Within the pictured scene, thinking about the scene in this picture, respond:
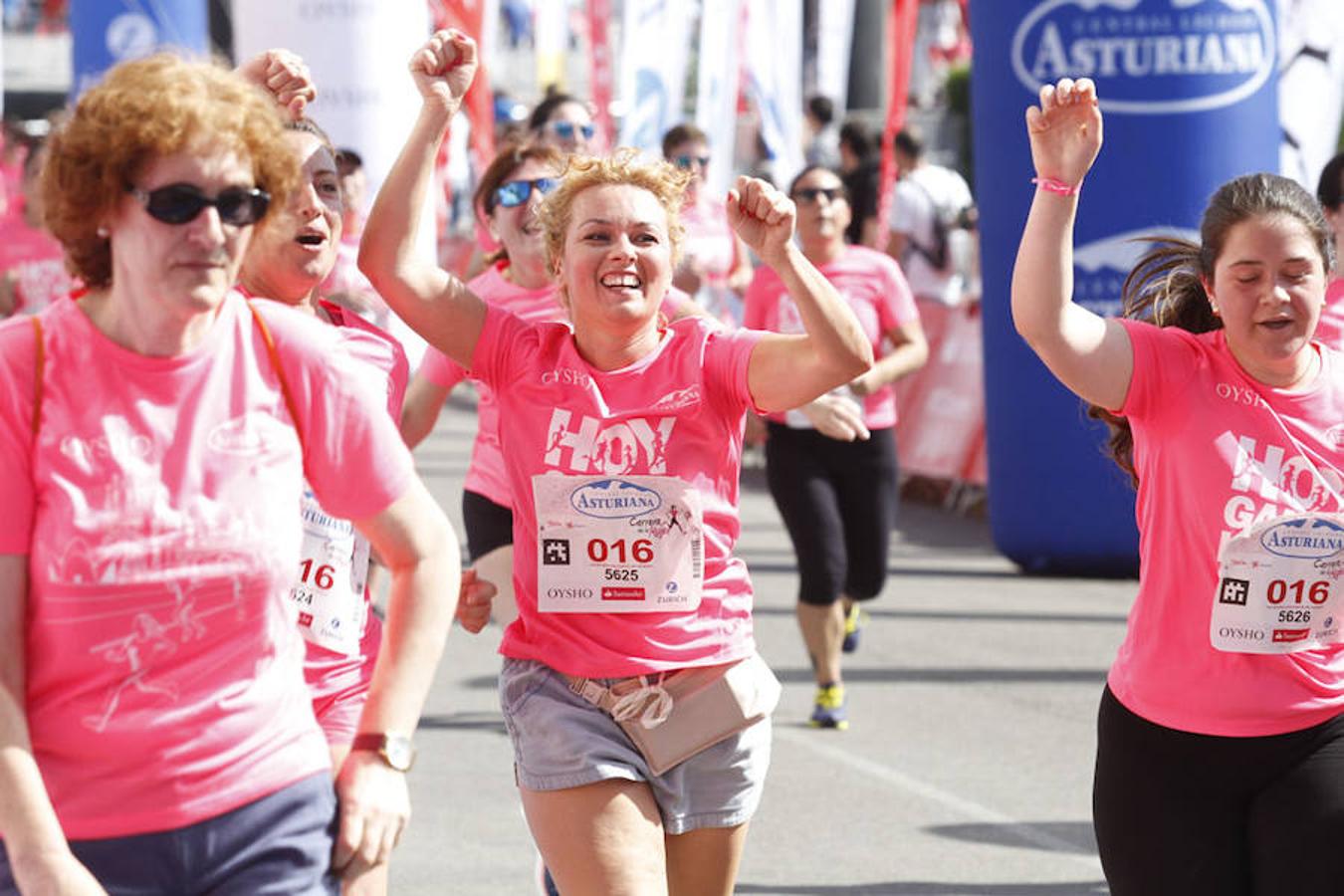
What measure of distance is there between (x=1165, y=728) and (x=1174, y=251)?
1.02 meters

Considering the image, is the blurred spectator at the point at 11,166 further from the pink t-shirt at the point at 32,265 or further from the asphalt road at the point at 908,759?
the asphalt road at the point at 908,759

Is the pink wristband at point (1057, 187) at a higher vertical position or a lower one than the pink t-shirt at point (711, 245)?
higher

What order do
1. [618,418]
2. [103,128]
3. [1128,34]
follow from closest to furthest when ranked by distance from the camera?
[103,128], [618,418], [1128,34]

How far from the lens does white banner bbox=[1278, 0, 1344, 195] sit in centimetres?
1127

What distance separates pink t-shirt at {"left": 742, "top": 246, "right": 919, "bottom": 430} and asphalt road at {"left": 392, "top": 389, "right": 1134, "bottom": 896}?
1156 mm

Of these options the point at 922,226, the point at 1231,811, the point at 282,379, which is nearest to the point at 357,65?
the point at 922,226

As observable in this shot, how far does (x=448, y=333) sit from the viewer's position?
4391 millimetres

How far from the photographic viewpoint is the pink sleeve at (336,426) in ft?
9.70

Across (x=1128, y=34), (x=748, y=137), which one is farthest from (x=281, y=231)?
(x=748, y=137)

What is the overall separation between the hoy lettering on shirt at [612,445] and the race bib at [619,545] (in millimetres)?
25

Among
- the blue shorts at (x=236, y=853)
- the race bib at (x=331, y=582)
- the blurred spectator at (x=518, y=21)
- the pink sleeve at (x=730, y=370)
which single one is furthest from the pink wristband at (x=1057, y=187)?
the blurred spectator at (x=518, y=21)

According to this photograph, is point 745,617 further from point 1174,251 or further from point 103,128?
point 103,128

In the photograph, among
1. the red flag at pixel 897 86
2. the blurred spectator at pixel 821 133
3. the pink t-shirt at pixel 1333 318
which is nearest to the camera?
the pink t-shirt at pixel 1333 318

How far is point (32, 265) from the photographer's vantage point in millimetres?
9820
